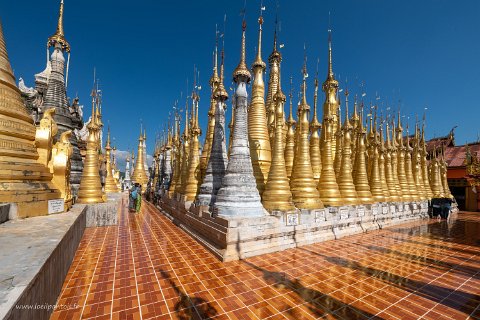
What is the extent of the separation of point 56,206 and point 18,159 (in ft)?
5.08

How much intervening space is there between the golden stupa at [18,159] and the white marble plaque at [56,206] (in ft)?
0.38

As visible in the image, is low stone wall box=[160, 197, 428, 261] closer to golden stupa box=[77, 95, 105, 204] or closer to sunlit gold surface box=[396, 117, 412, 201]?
golden stupa box=[77, 95, 105, 204]

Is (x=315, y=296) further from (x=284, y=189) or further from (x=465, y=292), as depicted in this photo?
(x=284, y=189)

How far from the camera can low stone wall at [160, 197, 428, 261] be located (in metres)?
6.62

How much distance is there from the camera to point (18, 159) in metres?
5.80

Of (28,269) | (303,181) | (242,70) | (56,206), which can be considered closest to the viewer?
(28,269)

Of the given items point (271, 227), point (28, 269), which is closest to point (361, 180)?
point (271, 227)

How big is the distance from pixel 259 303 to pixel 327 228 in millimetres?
5685

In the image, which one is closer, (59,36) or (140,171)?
(59,36)

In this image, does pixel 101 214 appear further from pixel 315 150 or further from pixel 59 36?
pixel 315 150

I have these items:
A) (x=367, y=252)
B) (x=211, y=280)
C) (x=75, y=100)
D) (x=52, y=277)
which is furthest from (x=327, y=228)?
(x=75, y=100)

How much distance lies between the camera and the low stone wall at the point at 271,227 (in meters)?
6.62

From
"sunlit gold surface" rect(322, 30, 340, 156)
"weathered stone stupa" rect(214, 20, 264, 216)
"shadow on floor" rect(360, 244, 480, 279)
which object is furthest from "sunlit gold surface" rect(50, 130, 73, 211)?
"sunlit gold surface" rect(322, 30, 340, 156)

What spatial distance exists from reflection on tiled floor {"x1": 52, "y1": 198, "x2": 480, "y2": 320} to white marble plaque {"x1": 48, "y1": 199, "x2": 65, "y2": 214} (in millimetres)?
1401
